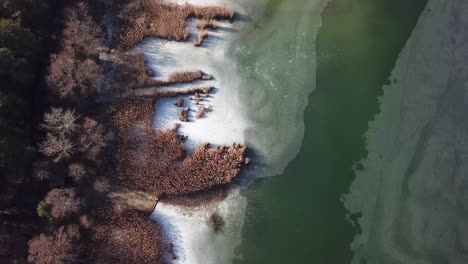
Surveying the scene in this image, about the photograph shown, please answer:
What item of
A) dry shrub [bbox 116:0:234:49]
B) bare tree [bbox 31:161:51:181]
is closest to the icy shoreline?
dry shrub [bbox 116:0:234:49]

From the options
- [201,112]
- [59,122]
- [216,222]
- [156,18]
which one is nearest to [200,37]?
[156,18]

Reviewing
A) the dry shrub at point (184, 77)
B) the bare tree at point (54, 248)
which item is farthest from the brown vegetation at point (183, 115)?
the bare tree at point (54, 248)

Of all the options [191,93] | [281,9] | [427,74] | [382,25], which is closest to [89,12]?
[191,93]

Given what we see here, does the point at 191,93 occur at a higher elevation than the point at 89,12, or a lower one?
lower

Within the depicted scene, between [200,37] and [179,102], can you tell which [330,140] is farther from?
[200,37]

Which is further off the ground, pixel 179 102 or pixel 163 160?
pixel 179 102

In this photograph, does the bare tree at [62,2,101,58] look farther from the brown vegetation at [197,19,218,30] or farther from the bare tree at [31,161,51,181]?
the bare tree at [31,161,51,181]

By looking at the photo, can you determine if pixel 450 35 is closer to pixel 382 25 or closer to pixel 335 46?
pixel 382 25
